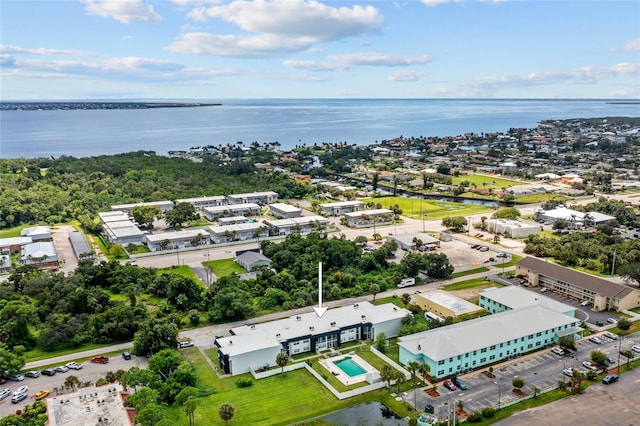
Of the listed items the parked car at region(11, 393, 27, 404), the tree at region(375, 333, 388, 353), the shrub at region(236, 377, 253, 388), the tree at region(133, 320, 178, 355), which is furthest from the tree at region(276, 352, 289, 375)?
the parked car at region(11, 393, 27, 404)

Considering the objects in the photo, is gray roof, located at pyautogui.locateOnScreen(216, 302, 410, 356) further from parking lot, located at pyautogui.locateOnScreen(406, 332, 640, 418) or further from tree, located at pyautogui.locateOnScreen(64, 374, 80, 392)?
tree, located at pyautogui.locateOnScreen(64, 374, 80, 392)

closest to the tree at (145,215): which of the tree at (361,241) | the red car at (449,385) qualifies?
the tree at (361,241)

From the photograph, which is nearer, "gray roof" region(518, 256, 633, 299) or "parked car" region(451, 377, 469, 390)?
"parked car" region(451, 377, 469, 390)

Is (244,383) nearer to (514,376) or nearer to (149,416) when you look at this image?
(149,416)

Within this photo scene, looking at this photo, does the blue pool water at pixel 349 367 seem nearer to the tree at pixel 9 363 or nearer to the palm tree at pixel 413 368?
the palm tree at pixel 413 368

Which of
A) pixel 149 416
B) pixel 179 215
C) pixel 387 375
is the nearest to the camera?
pixel 149 416

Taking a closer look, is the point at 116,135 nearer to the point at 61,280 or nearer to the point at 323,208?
the point at 323,208

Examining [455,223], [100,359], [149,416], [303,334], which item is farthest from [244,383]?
[455,223]
